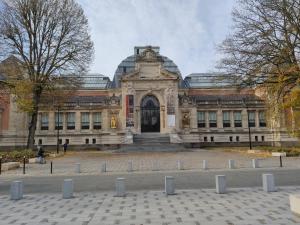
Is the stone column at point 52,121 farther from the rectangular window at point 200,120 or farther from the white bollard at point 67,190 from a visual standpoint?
the white bollard at point 67,190

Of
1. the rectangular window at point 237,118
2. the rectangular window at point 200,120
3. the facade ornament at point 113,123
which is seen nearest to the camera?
the facade ornament at point 113,123

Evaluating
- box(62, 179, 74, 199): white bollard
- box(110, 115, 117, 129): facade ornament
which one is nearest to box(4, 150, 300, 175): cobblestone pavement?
box(62, 179, 74, 199): white bollard

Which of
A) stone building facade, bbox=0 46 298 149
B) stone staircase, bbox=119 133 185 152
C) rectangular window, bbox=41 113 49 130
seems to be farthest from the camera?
rectangular window, bbox=41 113 49 130

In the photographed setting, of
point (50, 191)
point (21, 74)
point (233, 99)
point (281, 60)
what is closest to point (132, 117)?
point (233, 99)

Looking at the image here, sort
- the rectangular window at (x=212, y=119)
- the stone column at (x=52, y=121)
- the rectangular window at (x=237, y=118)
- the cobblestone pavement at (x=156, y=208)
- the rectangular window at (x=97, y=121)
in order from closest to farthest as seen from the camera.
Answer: the cobblestone pavement at (x=156, y=208)
the stone column at (x=52, y=121)
the rectangular window at (x=97, y=121)
the rectangular window at (x=212, y=119)
the rectangular window at (x=237, y=118)

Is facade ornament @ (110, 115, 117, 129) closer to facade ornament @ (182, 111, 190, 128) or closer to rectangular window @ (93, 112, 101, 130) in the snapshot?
rectangular window @ (93, 112, 101, 130)

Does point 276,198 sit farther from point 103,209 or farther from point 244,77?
point 244,77

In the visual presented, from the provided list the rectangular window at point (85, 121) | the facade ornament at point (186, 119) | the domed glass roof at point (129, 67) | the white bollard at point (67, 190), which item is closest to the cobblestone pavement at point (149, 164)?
the white bollard at point (67, 190)

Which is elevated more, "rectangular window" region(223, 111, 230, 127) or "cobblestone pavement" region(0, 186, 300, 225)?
"rectangular window" region(223, 111, 230, 127)

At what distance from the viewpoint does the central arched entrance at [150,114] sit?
57.2 meters

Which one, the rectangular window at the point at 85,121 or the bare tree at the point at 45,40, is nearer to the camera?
the bare tree at the point at 45,40

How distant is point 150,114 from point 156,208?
48.6 metres

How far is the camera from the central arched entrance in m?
57.2

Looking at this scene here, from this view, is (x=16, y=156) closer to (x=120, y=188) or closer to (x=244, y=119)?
(x=120, y=188)
